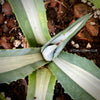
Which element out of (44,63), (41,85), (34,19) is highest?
(34,19)

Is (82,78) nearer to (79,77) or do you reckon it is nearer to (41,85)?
(79,77)

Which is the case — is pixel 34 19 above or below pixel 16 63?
above

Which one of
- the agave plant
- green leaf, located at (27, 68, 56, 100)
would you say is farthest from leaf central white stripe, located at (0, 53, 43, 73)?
green leaf, located at (27, 68, 56, 100)

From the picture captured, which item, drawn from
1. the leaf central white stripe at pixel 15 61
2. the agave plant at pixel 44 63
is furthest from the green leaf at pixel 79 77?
the leaf central white stripe at pixel 15 61

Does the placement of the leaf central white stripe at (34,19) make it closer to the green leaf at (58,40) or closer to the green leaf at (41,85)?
the green leaf at (58,40)

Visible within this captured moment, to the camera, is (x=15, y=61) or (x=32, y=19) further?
(x=32, y=19)

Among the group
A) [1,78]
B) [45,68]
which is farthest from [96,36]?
[1,78]

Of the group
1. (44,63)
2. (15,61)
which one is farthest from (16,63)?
(44,63)
